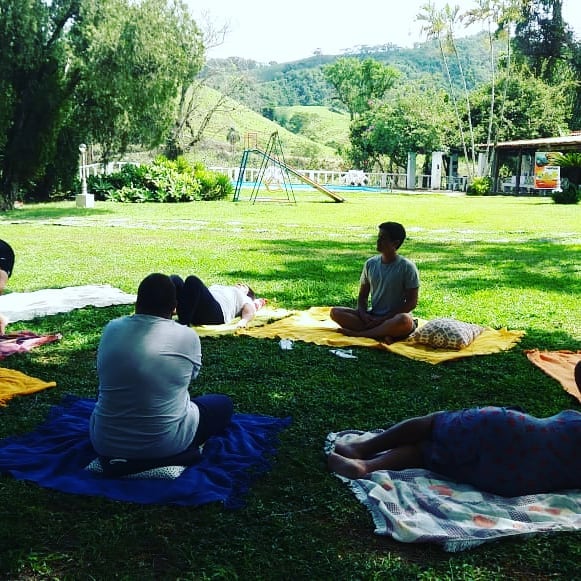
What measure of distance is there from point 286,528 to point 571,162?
2859 centimetres

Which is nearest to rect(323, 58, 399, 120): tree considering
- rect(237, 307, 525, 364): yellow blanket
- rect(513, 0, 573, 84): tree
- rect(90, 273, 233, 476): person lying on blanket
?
rect(513, 0, 573, 84): tree

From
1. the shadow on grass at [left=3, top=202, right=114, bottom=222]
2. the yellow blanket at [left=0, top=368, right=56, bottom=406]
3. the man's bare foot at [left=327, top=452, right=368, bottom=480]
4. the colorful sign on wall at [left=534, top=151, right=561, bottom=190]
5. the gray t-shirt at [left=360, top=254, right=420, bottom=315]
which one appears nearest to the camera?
the man's bare foot at [left=327, top=452, right=368, bottom=480]

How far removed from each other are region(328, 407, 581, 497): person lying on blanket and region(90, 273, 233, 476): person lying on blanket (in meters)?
0.88

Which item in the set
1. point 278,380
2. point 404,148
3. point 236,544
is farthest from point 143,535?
point 404,148

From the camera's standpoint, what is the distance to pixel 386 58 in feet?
360

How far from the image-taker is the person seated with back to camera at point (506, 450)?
9.82 feet

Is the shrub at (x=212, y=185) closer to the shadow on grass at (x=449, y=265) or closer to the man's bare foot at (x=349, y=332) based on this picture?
the shadow on grass at (x=449, y=265)

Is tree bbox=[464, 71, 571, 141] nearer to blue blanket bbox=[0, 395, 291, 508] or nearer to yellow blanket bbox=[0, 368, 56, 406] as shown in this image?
yellow blanket bbox=[0, 368, 56, 406]

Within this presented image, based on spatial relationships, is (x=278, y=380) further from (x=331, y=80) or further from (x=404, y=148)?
(x=331, y=80)

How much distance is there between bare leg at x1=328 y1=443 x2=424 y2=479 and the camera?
324 centimetres

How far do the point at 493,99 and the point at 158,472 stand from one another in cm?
3461

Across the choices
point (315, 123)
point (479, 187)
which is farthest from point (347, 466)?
point (315, 123)

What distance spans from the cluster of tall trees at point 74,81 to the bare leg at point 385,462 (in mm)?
18340

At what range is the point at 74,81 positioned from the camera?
2059 centimetres
